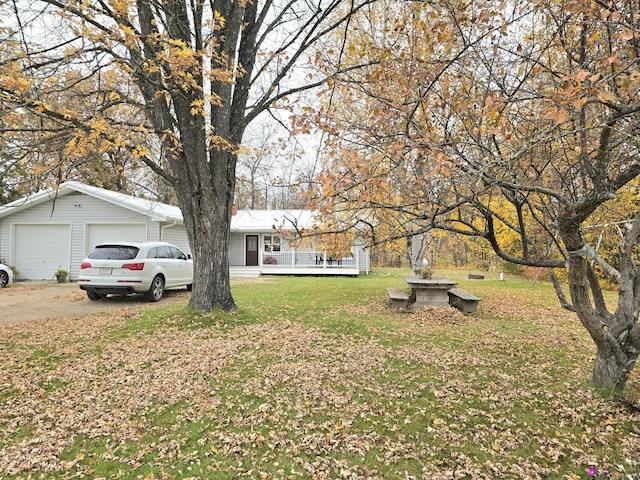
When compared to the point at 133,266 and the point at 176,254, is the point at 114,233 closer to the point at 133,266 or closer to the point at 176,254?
the point at 176,254

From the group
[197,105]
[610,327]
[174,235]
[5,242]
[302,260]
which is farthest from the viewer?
[302,260]

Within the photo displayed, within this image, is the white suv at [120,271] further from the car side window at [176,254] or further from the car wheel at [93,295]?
the car side window at [176,254]

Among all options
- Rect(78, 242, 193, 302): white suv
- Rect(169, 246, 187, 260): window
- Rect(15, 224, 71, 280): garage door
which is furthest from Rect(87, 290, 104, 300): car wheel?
Rect(15, 224, 71, 280): garage door

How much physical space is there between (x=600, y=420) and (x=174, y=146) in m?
7.05

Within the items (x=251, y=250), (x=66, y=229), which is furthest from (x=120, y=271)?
(x=251, y=250)

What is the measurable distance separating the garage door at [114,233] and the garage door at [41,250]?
831mm

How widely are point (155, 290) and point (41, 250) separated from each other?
8590mm

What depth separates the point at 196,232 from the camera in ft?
23.5

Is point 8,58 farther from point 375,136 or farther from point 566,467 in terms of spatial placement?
point 566,467

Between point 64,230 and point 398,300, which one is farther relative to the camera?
point 64,230

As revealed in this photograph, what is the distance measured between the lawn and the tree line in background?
1043 mm

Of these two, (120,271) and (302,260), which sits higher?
(302,260)

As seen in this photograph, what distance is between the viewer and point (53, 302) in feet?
32.9

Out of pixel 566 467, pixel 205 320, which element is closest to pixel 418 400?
pixel 566 467
